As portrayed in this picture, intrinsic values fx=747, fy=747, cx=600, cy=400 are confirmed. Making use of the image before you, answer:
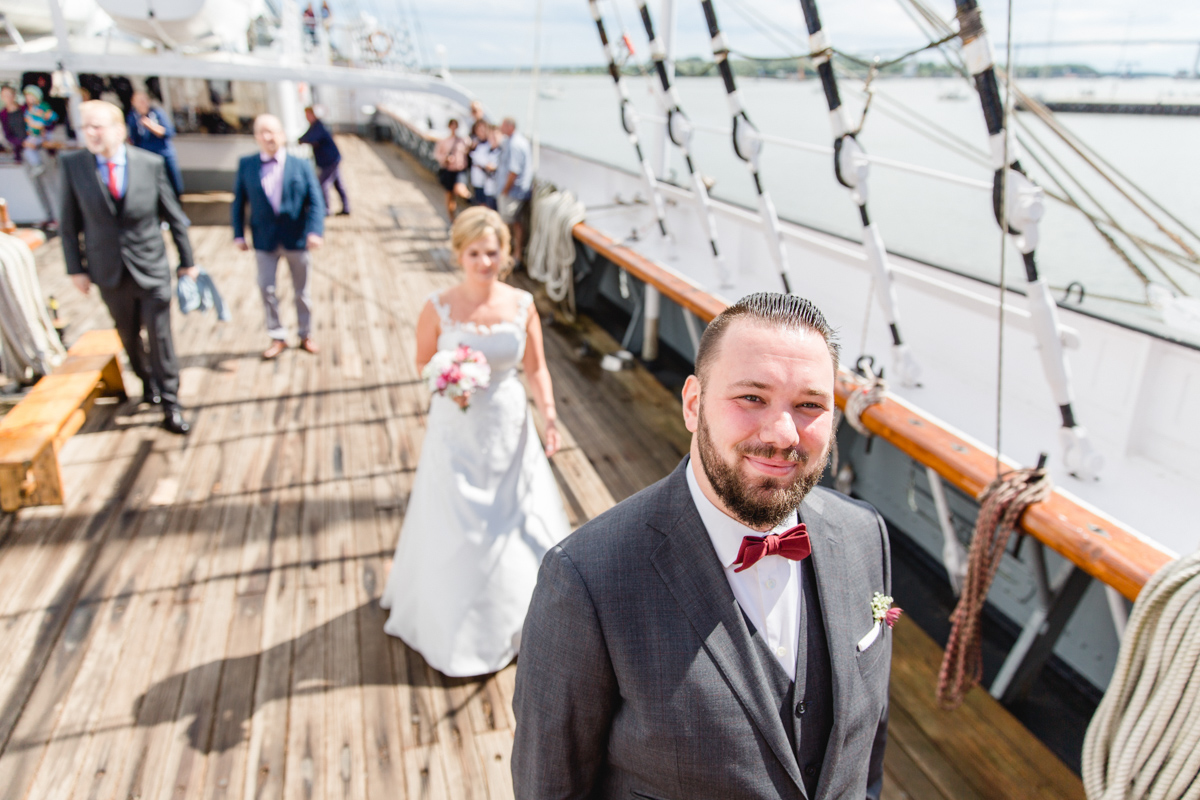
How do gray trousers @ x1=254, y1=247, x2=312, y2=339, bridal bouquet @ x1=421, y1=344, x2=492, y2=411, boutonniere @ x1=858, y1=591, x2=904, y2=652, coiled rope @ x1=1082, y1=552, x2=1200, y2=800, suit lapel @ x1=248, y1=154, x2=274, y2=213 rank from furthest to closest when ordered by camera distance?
1. gray trousers @ x1=254, y1=247, x2=312, y2=339
2. suit lapel @ x1=248, y1=154, x2=274, y2=213
3. bridal bouquet @ x1=421, y1=344, x2=492, y2=411
4. coiled rope @ x1=1082, y1=552, x2=1200, y2=800
5. boutonniere @ x1=858, y1=591, x2=904, y2=652

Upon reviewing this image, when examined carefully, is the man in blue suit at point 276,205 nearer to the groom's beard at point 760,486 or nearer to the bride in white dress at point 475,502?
the bride in white dress at point 475,502

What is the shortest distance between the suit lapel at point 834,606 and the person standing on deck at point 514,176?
6.92 meters

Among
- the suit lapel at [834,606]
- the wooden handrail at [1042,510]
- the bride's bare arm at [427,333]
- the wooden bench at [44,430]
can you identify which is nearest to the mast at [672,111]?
the wooden handrail at [1042,510]

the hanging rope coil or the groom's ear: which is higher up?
the groom's ear

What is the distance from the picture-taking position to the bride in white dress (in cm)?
266

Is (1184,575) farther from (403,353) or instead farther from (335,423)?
(403,353)

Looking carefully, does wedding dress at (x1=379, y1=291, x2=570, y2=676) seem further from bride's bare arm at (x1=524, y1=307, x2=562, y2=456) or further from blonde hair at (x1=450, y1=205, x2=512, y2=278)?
blonde hair at (x1=450, y1=205, x2=512, y2=278)

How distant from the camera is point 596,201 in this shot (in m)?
7.92

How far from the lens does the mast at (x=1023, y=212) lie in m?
2.24

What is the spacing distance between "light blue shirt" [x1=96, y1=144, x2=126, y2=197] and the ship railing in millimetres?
3625

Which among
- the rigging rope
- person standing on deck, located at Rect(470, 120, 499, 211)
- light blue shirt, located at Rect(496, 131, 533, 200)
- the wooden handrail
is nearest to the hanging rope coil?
the wooden handrail

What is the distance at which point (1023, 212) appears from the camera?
2.36 m

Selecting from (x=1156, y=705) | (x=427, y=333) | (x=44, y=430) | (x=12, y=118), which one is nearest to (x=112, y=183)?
(x=44, y=430)

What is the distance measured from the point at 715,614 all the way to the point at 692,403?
30 centimetres
